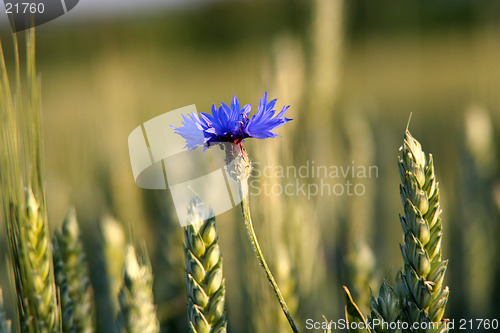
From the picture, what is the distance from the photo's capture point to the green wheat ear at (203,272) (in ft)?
1.47

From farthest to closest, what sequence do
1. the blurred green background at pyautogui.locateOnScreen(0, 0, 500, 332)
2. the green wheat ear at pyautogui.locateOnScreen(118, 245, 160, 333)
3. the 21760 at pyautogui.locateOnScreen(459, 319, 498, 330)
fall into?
the 21760 at pyautogui.locateOnScreen(459, 319, 498, 330), the blurred green background at pyautogui.locateOnScreen(0, 0, 500, 332), the green wheat ear at pyautogui.locateOnScreen(118, 245, 160, 333)

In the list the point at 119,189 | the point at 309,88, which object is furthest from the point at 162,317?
the point at 309,88

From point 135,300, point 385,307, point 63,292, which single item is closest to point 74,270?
point 63,292

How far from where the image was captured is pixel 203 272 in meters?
0.45

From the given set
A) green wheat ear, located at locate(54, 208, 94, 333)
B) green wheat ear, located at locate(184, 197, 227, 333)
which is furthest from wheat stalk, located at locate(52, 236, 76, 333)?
green wheat ear, located at locate(184, 197, 227, 333)

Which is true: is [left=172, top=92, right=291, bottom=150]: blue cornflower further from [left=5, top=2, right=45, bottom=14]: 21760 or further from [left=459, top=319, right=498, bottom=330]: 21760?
[left=459, top=319, right=498, bottom=330]: 21760

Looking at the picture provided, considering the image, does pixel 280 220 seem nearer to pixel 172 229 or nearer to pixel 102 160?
pixel 172 229

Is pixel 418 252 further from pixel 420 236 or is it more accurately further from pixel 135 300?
pixel 135 300

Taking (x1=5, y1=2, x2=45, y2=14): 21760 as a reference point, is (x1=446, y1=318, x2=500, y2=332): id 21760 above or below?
below

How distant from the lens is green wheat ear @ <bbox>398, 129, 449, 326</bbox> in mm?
423

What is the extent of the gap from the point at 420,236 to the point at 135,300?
13.4 inches

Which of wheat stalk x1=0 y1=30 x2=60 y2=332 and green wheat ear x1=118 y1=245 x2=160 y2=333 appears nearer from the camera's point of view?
wheat stalk x1=0 y1=30 x2=60 y2=332

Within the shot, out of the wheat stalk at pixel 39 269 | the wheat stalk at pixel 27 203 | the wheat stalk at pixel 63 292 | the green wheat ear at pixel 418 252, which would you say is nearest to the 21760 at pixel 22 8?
the wheat stalk at pixel 27 203

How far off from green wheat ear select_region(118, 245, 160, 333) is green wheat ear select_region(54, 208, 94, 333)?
94mm
